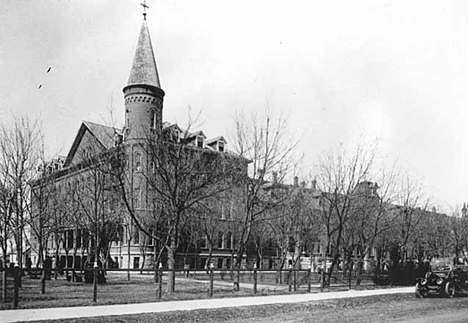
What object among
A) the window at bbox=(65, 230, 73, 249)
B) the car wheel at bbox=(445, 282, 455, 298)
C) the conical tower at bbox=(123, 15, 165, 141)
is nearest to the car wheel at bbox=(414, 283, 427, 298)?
the car wheel at bbox=(445, 282, 455, 298)

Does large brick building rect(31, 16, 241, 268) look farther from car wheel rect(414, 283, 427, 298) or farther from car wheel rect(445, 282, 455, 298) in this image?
car wheel rect(445, 282, 455, 298)

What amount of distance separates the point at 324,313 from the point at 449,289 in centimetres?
860

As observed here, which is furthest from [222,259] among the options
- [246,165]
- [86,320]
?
[86,320]

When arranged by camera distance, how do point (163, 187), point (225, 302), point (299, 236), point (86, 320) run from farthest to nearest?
point (299, 236) → point (163, 187) → point (225, 302) → point (86, 320)

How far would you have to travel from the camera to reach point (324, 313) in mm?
14141

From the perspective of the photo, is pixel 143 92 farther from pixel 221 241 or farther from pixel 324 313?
pixel 324 313

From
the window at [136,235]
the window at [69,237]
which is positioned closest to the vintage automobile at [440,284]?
the window at [136,235]

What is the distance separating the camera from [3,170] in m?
22.0

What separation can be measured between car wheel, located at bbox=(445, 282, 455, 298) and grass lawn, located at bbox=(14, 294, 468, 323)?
4.86 ft

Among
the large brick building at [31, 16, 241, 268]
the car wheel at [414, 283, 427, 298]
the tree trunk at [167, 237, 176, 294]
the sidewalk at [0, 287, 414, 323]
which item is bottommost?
the car wheel at [414, 283, 427, 298]

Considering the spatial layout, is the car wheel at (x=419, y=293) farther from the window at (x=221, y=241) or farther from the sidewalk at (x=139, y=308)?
the window at (x=221, y=241)

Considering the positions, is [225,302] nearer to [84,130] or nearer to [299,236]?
[299,236]

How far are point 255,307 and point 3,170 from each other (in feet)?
44.8

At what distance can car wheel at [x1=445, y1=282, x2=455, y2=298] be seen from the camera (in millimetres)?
19984
